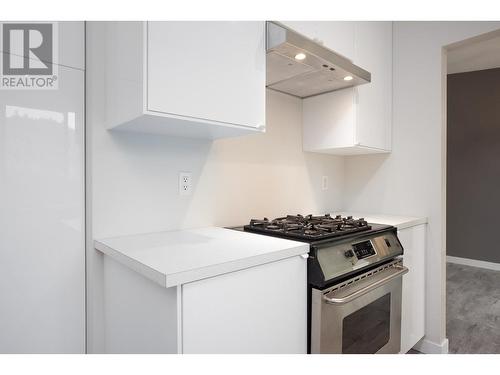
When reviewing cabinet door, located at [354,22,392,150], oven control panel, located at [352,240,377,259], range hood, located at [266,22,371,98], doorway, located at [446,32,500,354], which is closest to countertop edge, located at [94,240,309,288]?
oven control panel, located at [352,240,377,259]

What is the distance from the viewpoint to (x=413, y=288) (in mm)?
1896

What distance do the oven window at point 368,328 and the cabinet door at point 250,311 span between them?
231 mm

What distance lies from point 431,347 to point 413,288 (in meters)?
0.45

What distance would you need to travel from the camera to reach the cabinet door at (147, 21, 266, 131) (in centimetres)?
103

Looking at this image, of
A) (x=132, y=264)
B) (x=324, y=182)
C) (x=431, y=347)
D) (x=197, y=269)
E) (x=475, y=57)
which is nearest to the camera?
(x=197, y=269)

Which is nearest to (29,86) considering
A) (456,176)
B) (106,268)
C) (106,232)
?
(106,232)

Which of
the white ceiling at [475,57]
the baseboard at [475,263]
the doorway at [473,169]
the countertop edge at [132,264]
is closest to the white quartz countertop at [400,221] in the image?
the countertop edge at [132,264]

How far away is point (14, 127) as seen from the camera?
112 cm

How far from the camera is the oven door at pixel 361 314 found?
47.7 inches

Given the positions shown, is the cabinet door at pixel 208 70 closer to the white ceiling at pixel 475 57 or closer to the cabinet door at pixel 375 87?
the cabinet door at pixel 375 87

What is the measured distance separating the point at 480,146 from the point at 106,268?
14.7ft

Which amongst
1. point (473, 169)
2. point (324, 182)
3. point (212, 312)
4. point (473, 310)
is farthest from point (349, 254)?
point (473, 169)

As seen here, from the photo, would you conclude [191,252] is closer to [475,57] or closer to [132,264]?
[132,264]

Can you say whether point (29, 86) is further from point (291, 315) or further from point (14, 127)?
point (291, 315)
